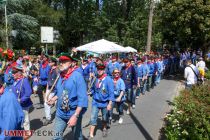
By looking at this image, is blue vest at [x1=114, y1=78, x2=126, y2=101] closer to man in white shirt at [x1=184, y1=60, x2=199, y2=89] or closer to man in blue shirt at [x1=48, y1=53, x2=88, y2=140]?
man in blue shirt at [x1=48, y1=53, x2=88, y2=140]

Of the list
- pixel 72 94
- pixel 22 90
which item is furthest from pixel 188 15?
pixel 72 94

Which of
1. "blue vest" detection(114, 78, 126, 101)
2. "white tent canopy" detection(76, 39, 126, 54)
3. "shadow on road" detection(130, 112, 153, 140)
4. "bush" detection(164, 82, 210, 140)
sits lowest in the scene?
"shadow on road" detection(130, 112, 153, 140)

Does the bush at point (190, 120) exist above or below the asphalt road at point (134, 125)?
above

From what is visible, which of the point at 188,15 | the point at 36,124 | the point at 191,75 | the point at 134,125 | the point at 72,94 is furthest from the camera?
the point at 188,15

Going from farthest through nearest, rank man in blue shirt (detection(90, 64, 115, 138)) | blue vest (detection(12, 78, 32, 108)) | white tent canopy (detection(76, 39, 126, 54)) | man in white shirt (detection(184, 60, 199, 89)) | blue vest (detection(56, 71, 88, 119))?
white tent canopy (detection(76, 39, 126, 54)) < man in white shirt (detection(184, 60, 199, 89)) < man in blue shirt (detection(90, 64, 115, 138)) < blue vest (detection(12, 78, 32, 108)) < blue vest (detection(56, 71, 88, 119))

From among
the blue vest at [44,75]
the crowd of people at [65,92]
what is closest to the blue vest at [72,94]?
the crowd of people at [65,92]

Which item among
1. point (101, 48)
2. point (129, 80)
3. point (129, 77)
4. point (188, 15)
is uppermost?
point (188, 15)

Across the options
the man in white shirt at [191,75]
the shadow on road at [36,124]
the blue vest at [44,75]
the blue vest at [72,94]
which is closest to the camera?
the blue vest at [72,94]

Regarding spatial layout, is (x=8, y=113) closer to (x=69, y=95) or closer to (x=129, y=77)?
(x=69, y=95)

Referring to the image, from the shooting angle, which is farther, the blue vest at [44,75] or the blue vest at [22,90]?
the blue vest at [44,75]

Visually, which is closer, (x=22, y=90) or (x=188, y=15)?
(x=22, y=90)

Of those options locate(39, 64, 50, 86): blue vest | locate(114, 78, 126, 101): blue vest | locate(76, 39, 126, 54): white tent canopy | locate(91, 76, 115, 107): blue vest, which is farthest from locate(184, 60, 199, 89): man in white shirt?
locate(76, 39, 126, 54): white tent canopy

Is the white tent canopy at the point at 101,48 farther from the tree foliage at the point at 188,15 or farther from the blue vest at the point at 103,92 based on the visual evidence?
the blue vest at the point at 103,92

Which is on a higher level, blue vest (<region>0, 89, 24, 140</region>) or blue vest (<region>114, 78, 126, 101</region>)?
blue vest (<region>0, 89, 24, 140</region>)
